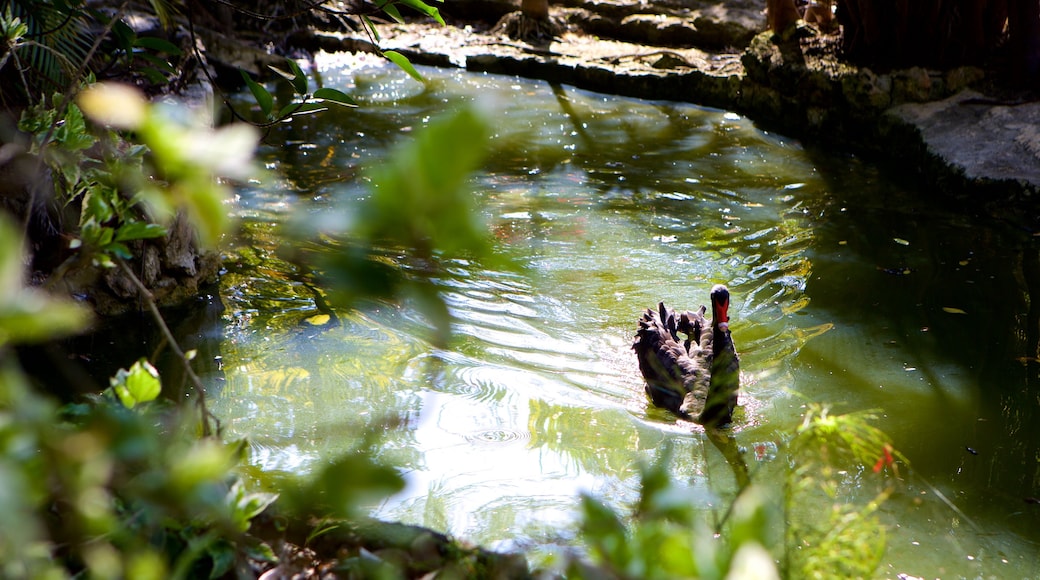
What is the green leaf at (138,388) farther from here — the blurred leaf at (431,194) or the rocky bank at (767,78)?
A: the rocky bank at (767,78)

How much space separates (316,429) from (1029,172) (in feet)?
20.9

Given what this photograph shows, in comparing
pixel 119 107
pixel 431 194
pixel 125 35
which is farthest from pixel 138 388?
pixel 125 35

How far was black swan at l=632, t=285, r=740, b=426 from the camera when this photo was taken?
13.4ft

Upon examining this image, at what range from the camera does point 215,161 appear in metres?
0.77

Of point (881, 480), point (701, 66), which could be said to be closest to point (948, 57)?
point (701, 66)

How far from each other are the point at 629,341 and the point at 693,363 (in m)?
0.76

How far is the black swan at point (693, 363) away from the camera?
4074mm

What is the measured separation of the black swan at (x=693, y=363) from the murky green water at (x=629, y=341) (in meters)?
0.13

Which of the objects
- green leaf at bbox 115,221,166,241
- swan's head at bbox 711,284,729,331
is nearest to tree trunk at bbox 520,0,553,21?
swan's head at bbox 711,284,729,331

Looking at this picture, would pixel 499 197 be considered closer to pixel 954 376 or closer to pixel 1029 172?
pixel 954 376

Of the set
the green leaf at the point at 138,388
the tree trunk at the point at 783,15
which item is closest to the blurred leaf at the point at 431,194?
the green leaf at the point at 138,388

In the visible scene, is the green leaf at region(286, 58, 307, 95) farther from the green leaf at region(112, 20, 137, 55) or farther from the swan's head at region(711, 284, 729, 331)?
the swan's head at region(711, 284, 729, 331)

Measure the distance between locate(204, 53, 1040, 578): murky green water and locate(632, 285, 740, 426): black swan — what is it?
0.43ft

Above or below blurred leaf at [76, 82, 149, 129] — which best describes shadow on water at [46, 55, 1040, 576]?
below
